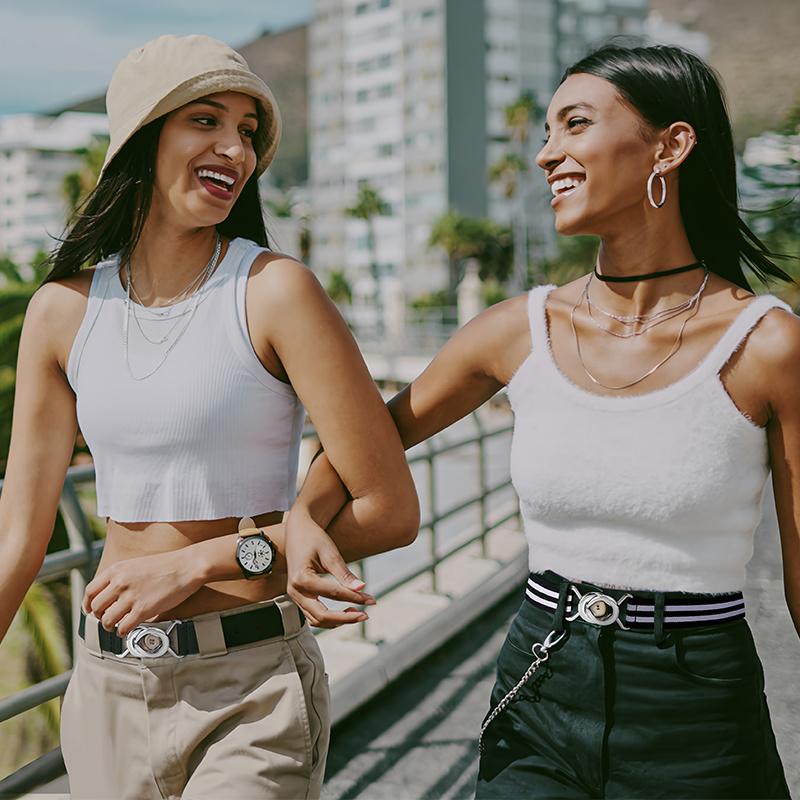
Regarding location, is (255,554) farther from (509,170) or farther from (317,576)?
(509,170)

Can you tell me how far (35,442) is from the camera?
1.99 metres

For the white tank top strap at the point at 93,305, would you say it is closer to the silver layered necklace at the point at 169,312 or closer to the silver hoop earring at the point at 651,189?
the silver layered necklace at the point at 169,312

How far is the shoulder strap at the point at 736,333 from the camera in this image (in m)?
1.71

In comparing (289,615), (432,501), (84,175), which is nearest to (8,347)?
(432,501)

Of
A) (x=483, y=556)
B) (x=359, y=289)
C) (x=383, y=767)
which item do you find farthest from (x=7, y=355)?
(x=359, y=289)

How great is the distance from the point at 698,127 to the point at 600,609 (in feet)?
3.04

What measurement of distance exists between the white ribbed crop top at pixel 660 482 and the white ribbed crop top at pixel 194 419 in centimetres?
54

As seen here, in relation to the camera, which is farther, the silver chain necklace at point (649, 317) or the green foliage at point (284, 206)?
the green foliage at point (284, 206)

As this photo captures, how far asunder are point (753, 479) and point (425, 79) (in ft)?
283

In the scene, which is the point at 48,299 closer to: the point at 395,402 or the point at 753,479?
the point at 395,402

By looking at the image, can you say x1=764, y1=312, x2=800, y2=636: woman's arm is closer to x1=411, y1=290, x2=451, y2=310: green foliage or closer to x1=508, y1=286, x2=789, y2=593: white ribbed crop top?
x1=508, y1=286, x2=789, y2=593: white ribbed crop top

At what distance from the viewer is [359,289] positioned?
87.3m

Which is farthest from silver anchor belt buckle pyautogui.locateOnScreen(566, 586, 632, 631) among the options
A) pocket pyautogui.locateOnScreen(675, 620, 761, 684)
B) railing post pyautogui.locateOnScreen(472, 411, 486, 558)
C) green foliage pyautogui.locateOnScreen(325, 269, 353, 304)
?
green foliage pyautogui.locateOnScreen(325, 269, 353, 304)

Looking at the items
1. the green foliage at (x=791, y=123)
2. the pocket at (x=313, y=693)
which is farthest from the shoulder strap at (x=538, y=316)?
the green foliage at (x=791, y=123)
